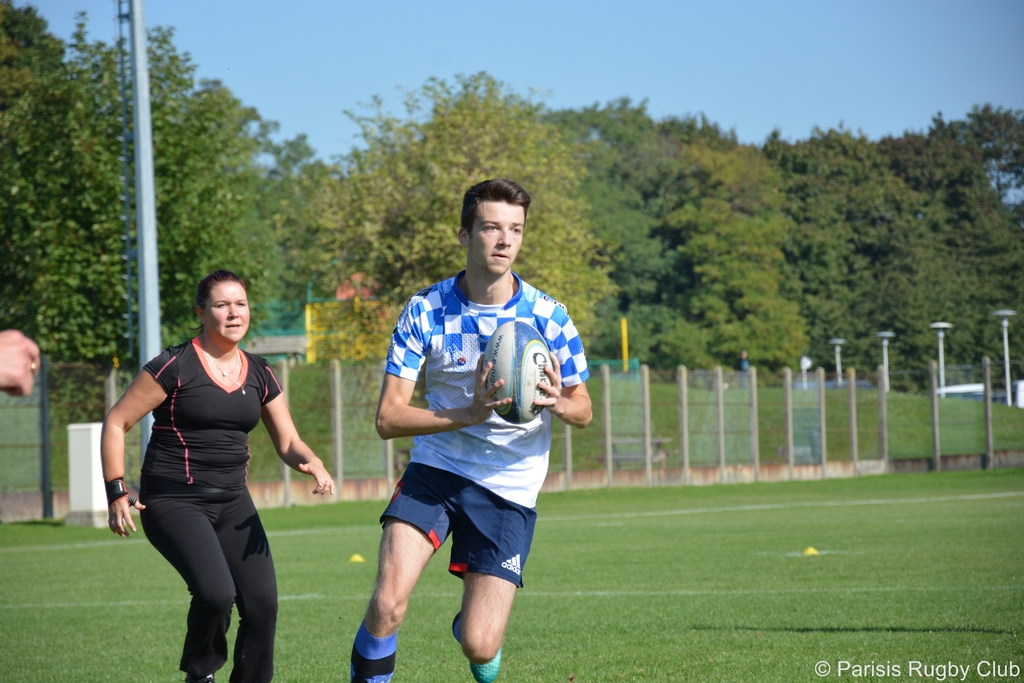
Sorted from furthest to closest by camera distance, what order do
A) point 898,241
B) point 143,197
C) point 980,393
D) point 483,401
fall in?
point 898,241
point 980,393
point 143,197
point 483,401

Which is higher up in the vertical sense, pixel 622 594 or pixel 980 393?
pixel 980 393

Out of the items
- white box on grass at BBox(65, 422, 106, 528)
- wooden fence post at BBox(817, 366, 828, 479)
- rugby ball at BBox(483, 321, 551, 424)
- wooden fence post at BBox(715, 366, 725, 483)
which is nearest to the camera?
rugby ball at BBox(483, 321, 551, 424)

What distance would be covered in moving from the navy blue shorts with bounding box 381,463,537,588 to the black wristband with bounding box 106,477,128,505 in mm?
1538

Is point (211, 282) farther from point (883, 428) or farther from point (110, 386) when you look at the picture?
point (883, 428)

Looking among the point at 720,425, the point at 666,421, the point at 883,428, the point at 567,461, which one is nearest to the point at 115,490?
the point at 567,461

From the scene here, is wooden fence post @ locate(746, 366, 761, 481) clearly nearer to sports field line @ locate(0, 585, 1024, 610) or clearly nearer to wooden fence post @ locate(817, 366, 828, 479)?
wooden fence post @ locate(817, 366, 828, 479)

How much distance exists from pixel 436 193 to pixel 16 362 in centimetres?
2852

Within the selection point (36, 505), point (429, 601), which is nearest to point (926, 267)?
point (36, 505)

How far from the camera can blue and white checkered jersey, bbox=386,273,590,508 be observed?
5.11 metres

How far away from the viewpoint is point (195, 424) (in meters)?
5.70

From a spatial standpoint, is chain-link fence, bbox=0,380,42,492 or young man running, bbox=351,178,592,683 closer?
young man running, bbox=351,178,592,683

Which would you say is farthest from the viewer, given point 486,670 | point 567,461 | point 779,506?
point 567,461

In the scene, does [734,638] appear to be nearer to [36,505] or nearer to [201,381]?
[201,381]

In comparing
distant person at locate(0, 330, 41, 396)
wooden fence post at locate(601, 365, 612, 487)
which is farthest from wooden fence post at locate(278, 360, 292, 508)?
distant person at locate(0, 330, 41, 396)
